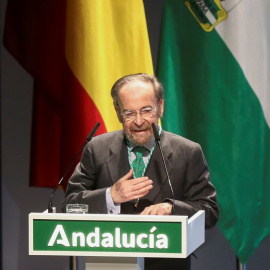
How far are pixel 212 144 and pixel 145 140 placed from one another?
138 centimetres

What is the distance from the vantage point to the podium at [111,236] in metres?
1.84

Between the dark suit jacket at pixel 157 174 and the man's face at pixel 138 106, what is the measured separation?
0.10 meters

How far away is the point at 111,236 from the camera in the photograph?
1.86m

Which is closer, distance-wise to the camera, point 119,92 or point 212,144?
point 119,92

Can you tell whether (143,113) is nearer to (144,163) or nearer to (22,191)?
(144,163)

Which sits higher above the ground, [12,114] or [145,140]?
A: [12,114]

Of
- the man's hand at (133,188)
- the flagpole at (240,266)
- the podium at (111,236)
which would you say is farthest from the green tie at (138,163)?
the flagpole at (240,266)

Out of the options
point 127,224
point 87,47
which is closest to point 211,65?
point 87,47

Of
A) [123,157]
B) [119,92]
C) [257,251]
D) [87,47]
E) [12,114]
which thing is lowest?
[257,251]

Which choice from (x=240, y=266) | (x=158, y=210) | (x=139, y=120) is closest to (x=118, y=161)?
(x=139, y=120)

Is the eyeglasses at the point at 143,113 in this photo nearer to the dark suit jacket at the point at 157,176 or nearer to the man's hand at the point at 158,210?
the dark suit jacket at the point at 157,176

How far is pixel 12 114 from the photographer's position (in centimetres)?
419

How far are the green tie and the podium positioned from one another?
0.52 metres

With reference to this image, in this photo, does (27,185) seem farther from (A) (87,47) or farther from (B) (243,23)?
(B) (243,23)
